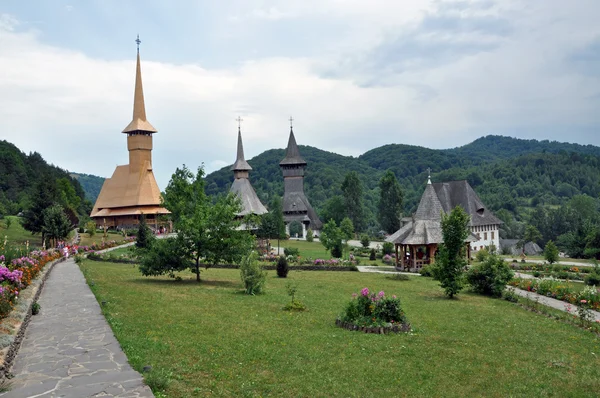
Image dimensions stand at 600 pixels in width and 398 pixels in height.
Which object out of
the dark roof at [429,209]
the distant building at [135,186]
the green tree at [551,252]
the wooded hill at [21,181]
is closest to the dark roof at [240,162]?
the distant building at [135,186]

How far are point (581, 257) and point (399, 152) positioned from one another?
292 ft

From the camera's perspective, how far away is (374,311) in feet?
38.5

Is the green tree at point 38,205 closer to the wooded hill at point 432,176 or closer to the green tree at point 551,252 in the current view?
the green tree at point 551,252

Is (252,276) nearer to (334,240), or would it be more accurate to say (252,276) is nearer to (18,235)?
(334,240)

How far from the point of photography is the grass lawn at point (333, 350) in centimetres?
765

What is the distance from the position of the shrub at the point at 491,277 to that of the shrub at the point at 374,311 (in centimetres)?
901

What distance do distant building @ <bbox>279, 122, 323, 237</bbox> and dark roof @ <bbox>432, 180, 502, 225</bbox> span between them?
1652 cm

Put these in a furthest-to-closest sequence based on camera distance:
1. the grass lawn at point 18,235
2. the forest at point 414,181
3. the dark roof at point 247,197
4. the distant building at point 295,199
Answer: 1. the forest at point 414,181
2. the distant building at point 295,199
3. the dark roof at point 247,197
4. the grass lawn at point 18,235

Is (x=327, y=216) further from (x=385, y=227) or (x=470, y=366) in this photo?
(x=470, y=366)

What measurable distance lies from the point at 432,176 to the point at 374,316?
313ft

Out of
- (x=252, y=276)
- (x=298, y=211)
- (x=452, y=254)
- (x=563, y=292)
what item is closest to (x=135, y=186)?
(x=298, y=211)

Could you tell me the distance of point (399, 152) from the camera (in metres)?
130

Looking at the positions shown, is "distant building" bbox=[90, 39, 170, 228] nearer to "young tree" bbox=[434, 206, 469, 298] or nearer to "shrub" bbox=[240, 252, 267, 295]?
"shrub" bbox=[240, 252, 267, 295]

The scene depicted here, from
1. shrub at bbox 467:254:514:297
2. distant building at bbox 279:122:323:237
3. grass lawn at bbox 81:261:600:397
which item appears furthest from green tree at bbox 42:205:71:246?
distant building at bbox 279:122:323:237
